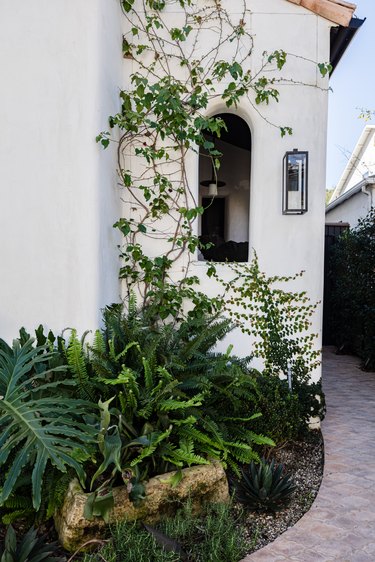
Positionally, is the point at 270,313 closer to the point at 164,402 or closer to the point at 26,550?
the point at 164,402

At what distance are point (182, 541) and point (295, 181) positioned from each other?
403 centimetres

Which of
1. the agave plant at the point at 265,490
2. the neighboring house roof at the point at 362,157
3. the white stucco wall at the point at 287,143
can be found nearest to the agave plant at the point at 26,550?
the agave plant at the point at 265,490

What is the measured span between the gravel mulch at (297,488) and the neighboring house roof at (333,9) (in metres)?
5.00

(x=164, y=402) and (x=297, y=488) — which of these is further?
(x=297, y=488)

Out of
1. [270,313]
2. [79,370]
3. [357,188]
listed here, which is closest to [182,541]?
[79,370]

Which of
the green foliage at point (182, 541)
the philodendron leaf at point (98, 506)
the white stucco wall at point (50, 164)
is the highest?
the white stucco wall at point (50, 164)

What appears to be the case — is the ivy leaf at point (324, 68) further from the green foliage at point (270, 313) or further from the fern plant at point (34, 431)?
the fern plant at point (34, 431)

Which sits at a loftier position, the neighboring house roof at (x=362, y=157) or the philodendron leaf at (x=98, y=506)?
the neighboring house roof at (x=362, y=157)

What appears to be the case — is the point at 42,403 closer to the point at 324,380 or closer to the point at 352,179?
the point at 324,380

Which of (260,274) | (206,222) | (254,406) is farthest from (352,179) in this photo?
(254,406)

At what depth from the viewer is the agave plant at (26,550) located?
104 inches

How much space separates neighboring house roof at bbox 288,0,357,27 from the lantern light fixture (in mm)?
1647

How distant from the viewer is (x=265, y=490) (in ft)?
11.9

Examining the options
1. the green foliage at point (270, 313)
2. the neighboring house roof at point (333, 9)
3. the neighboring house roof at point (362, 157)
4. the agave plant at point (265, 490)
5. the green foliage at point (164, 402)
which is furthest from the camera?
the neighboring house roof at point (362, 157)
